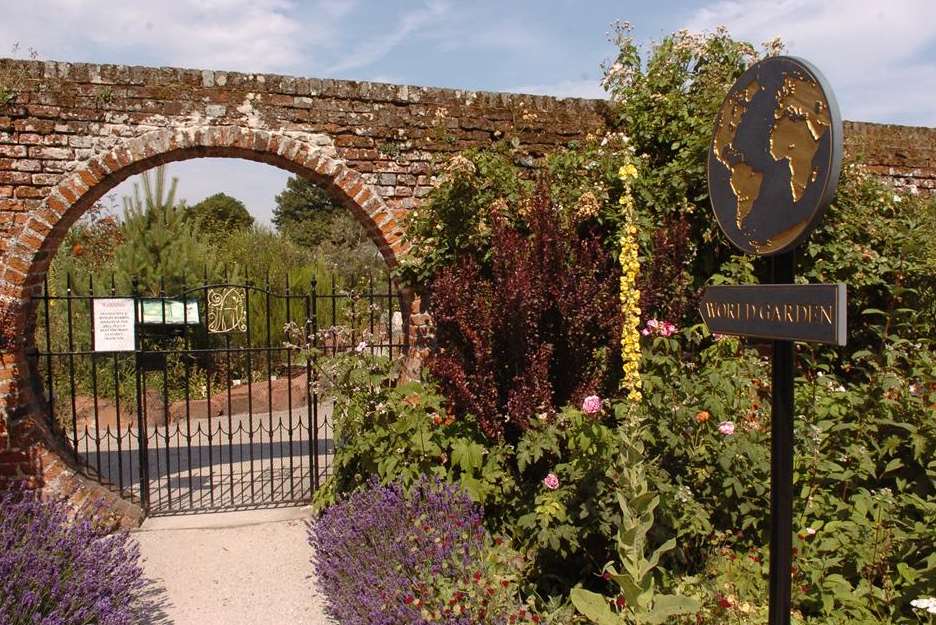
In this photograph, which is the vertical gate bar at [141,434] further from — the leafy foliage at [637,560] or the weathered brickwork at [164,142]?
the leafy foliage at [637,560]

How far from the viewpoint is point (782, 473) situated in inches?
88.8

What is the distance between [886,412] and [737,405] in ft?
2.48

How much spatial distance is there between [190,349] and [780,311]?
882 cm

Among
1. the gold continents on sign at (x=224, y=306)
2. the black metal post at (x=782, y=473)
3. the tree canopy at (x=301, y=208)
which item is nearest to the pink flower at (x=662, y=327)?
the black metal post at (x=782, y=473)

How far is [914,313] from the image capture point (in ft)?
16.9

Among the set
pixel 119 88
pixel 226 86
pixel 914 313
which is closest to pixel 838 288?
pixel 914 313

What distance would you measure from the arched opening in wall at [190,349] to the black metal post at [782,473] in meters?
3.15

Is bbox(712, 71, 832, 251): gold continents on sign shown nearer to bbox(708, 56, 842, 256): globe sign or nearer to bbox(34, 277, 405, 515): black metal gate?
bbox(708, 56, 842, 256): globe sign

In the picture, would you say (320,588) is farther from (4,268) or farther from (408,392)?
(4,268)

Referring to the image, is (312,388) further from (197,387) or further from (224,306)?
(197,387)

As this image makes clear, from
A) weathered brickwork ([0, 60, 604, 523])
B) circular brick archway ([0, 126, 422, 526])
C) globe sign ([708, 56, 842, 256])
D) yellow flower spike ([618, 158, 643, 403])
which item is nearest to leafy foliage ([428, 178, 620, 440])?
yellow flower spike ([618, 158, 643, 403])

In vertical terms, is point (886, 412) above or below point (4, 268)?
below

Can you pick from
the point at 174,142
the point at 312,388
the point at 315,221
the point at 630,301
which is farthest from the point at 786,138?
the point at 315,221

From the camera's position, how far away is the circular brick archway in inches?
185
